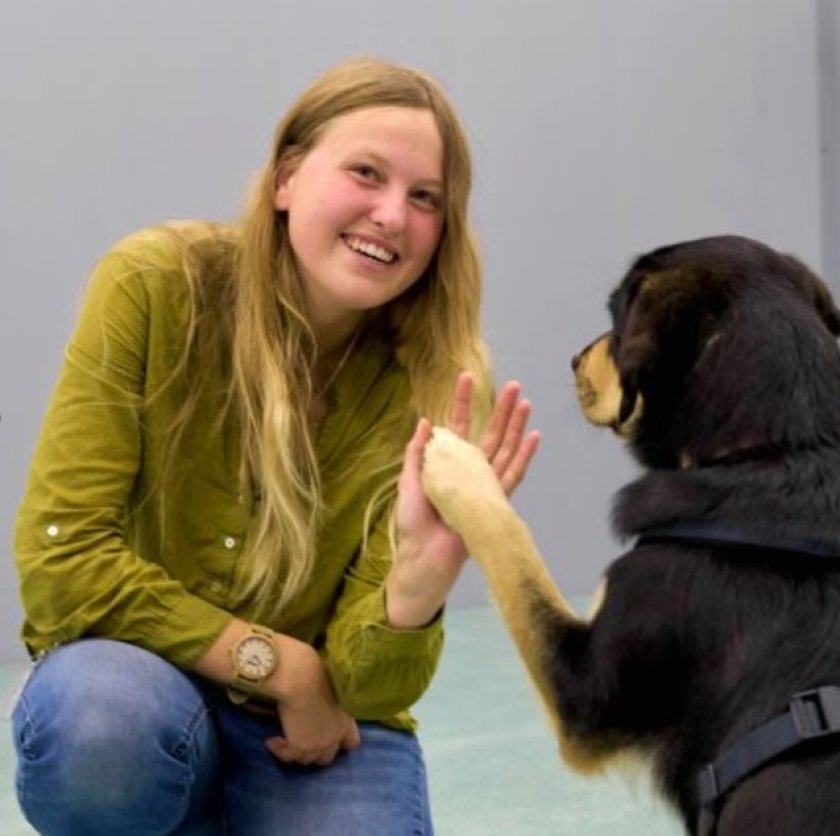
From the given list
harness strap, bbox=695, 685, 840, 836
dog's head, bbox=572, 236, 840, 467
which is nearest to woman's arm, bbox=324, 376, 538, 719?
dog's head, bbox=572, 236, 840, 467

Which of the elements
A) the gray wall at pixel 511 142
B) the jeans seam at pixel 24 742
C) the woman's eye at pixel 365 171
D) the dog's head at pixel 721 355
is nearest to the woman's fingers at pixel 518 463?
the dog's head at pixel 721 355

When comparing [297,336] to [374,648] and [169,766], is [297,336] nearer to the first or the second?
[374,648]

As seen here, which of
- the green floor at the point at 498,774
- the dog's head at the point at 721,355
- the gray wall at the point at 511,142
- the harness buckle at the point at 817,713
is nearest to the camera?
the harness buckle at the point at 817,713

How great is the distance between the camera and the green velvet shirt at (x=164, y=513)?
156 centimetres

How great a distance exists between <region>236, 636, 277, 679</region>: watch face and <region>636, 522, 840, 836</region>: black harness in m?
0.45

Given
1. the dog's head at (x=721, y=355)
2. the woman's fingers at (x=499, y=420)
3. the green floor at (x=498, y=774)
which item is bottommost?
the green floor at (x=498, y=774)

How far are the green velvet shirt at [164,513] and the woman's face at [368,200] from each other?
0.15 meters

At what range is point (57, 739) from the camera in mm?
1490

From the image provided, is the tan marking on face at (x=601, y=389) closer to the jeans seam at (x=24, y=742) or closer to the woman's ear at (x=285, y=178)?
the woman's ear at (x=285, y=178)

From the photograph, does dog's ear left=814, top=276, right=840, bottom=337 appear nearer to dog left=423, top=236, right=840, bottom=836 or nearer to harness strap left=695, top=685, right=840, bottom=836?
dog left=423, top=236, right=840, bottom=836

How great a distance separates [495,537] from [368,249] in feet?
1.11

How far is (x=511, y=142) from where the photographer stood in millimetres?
3408

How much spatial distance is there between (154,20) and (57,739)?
1960 millimetres

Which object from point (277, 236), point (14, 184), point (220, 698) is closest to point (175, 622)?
point (220, 698)
